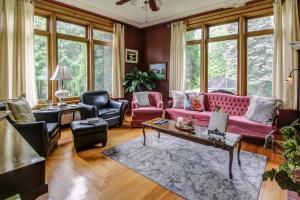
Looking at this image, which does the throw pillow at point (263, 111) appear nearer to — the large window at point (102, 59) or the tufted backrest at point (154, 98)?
the tufted backrest at point (154, 98)

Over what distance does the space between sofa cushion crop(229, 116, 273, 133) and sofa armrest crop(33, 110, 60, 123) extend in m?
3.34

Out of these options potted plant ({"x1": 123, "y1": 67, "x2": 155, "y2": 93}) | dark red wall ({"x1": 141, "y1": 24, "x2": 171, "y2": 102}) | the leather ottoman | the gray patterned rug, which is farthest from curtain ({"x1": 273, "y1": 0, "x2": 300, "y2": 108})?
the leather ottoman

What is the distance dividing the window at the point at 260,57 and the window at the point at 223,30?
329 mm

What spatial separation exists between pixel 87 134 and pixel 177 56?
3.47 m

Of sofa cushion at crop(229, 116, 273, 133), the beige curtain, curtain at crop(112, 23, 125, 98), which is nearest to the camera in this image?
sofa cushion at crop(229, 116, 273, 133)

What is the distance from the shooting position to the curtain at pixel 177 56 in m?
5.30

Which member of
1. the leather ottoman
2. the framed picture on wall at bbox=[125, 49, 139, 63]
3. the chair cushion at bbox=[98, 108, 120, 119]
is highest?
the framed picture on wall at bbox=[125, 49, 139, 63]

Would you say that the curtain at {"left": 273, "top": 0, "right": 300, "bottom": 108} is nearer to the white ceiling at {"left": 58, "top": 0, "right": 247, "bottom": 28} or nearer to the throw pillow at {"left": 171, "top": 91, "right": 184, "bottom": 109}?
the white ceiling at {"left": 58, "top": 0, "right": 247, "bottom": 28}

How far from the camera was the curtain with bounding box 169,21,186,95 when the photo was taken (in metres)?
5.30

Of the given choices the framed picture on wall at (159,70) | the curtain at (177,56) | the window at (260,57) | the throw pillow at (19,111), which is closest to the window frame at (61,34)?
the throw pillow at (19,111)


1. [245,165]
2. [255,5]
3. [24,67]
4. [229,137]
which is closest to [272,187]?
[245,165]

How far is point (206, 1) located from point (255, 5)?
1.07m

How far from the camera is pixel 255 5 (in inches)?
163

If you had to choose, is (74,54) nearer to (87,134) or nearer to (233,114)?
(87,134)
